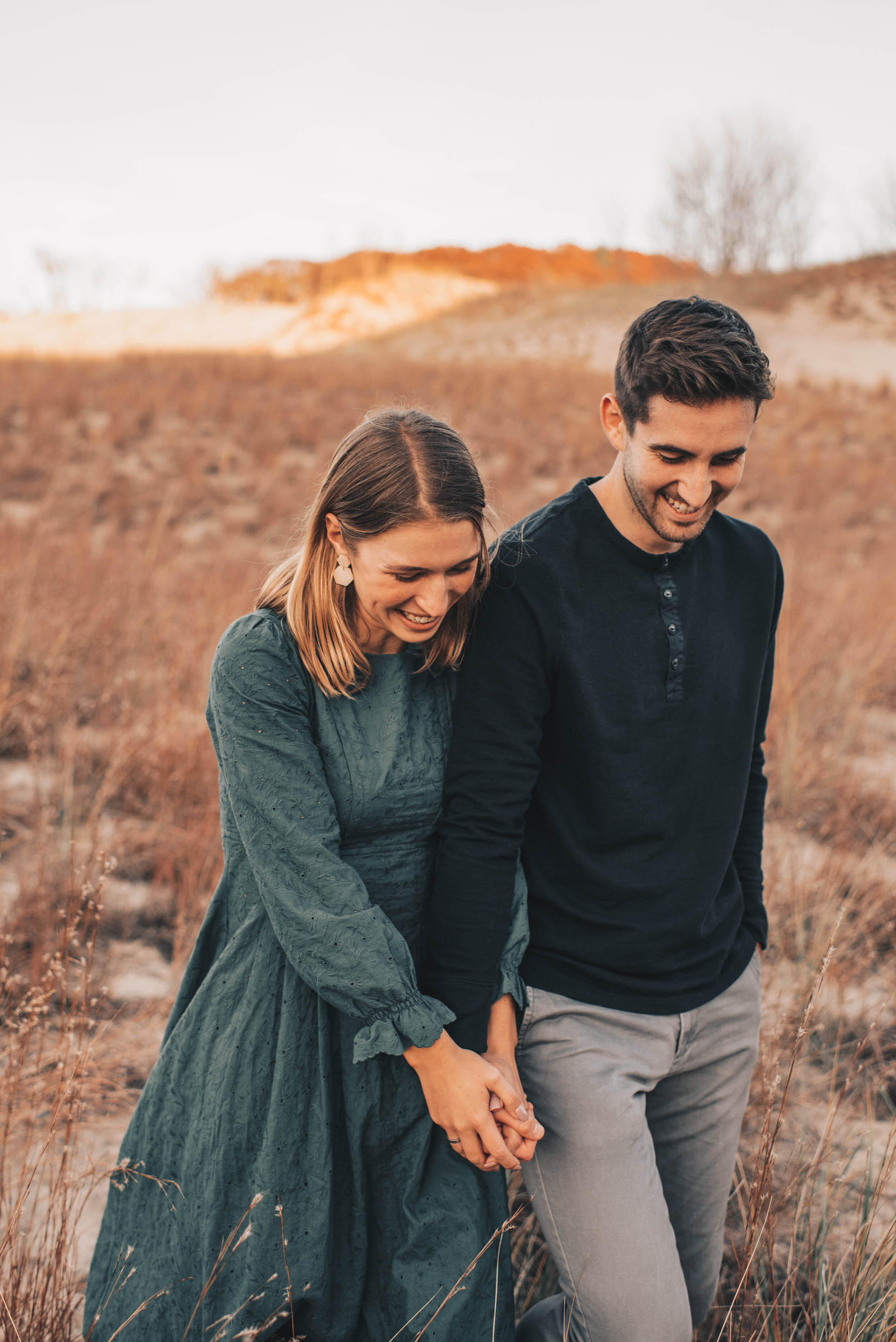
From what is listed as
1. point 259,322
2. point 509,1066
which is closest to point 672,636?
point 509,1066

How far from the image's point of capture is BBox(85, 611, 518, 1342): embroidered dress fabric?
125cm

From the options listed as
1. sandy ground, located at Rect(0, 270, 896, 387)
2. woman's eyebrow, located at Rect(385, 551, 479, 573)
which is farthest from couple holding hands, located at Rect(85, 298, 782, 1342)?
sandy ground, located at Rect(0, 270, 896, 387)

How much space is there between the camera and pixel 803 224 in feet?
120

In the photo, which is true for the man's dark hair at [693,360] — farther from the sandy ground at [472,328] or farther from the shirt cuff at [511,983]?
the sandy ground at [472,328]

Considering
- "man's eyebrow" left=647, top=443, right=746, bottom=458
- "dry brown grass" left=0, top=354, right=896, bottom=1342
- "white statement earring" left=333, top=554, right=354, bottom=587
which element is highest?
"man's eyebrow" left=647, top=443, right=746, bottom=458

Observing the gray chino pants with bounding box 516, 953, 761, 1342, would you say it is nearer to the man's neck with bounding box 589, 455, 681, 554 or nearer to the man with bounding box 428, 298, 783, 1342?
the man with bounding box 428, 298, 783, 1342

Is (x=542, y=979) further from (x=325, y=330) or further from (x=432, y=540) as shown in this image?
(x=325, y=330)

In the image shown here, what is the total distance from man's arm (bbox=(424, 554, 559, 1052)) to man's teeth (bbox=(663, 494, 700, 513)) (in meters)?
0.24

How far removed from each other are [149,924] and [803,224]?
42.6 meters

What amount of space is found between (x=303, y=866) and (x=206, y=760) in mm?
2243

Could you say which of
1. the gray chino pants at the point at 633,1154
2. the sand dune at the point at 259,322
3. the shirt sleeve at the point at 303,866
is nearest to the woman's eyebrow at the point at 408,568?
the shirt sleeve at the point at 303,866

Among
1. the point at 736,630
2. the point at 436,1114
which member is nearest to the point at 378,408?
the point at 736,630

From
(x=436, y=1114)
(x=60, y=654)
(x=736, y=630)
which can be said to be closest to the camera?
(x=436, y=1114)

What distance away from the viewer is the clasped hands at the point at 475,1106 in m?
1.26
